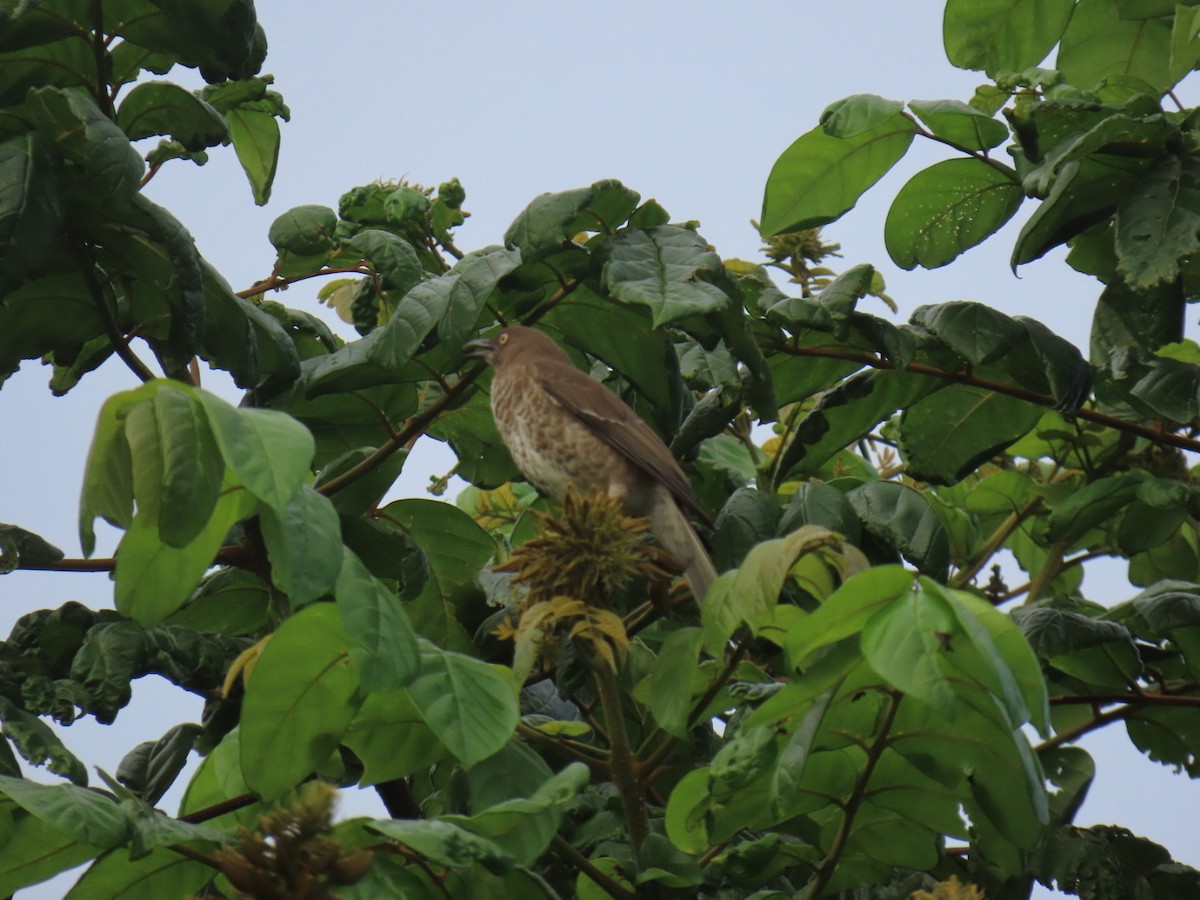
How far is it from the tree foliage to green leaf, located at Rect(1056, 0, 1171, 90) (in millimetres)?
12

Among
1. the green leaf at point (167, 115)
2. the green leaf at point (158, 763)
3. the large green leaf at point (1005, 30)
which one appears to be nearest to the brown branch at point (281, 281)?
the green leaf at point (167, 115)

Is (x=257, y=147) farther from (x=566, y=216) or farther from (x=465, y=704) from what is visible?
(x=465, y=704)

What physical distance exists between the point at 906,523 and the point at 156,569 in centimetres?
185

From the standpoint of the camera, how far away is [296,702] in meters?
2.65

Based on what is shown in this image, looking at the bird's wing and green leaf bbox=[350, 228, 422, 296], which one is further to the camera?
the bird's wing

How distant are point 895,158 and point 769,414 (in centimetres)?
82

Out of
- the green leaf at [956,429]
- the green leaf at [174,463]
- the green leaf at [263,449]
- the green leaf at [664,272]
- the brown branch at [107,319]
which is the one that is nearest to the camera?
the green leaf at [263,449]

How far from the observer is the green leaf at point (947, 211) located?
13.2 feet

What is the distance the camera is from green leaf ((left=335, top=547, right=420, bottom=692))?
240 cm

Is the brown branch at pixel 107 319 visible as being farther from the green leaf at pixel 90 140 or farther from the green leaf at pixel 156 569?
the green leaf at pixel 156 569

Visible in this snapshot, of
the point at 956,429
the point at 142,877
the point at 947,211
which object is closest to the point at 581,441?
the point at 956,429

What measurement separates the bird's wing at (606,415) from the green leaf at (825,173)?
1.04 metres

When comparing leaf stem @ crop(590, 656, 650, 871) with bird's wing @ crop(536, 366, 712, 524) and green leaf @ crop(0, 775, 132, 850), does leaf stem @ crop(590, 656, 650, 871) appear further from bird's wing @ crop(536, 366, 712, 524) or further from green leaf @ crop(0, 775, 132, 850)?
bird's wing @ crop(536, 366, 712, 524)

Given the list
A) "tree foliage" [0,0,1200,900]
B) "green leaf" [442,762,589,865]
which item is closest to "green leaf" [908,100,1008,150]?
"tree foliage" [0,0,1200,900]
